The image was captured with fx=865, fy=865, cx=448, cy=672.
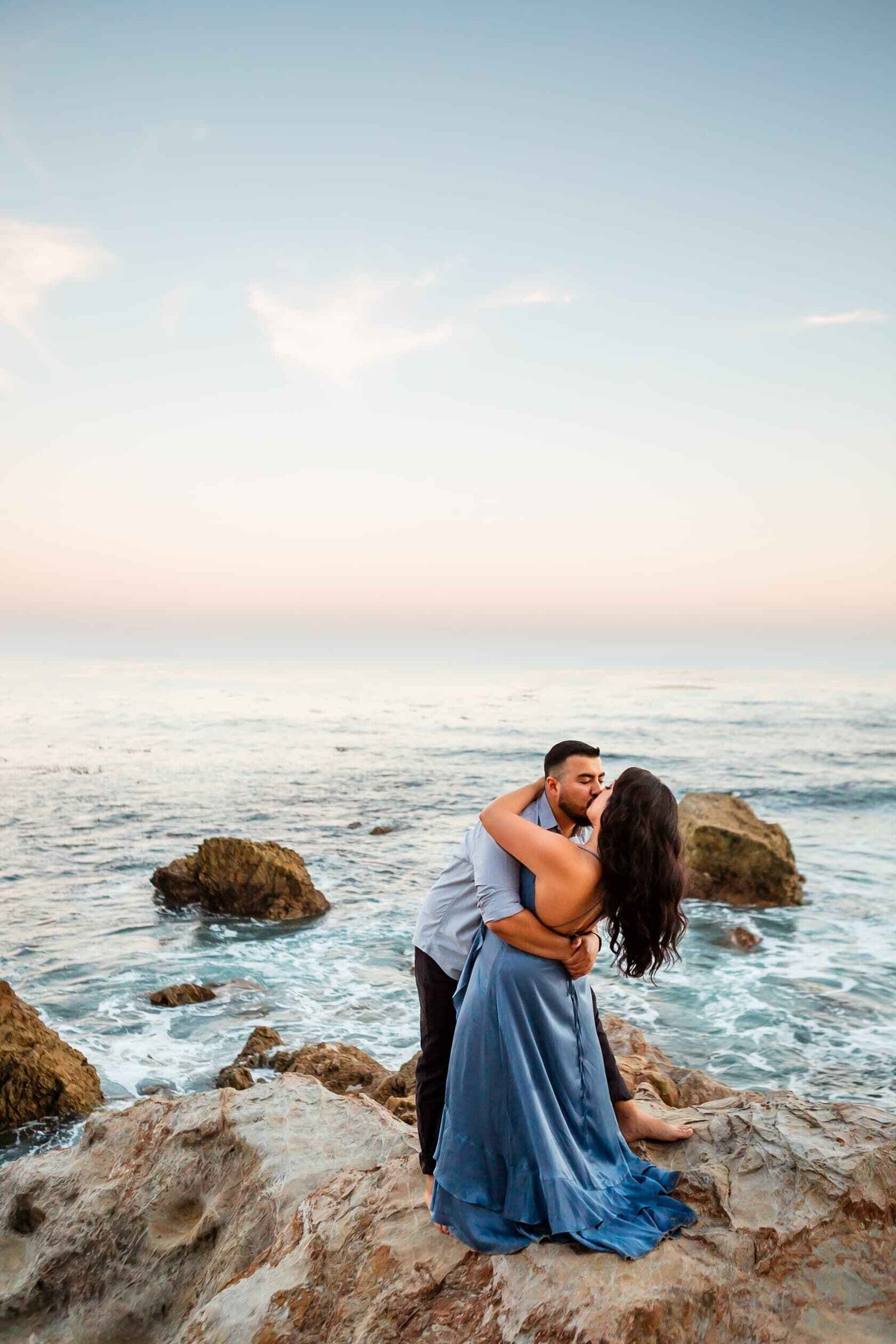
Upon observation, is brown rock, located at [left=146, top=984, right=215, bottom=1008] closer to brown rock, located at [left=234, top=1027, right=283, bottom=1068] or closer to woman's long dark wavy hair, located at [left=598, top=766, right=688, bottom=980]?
brown rock, located at [left=234, top=1027, right=283, bottom=1068]

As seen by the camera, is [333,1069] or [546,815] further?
[333,1069]

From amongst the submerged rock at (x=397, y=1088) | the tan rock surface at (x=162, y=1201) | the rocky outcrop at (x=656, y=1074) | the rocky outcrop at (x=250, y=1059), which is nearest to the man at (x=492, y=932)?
the tan rock surface at (x=162, y=1201)

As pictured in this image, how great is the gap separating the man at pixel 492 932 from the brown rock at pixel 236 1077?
418 cm

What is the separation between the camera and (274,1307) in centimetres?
316

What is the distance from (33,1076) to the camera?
6918 mm

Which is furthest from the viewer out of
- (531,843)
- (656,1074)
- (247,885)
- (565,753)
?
(247,885)

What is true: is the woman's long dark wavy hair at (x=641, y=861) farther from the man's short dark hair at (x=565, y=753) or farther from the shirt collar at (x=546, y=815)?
the shirt collar at (x=546, y=815)

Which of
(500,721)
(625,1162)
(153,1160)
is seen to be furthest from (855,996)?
(500,721)

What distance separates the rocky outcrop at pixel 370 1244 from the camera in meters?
2.93

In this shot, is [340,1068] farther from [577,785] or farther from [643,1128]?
[577,785]

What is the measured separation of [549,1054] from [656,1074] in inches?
129

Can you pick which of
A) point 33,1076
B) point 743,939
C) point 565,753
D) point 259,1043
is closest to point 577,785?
point 565,753

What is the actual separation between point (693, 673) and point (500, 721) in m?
49.6

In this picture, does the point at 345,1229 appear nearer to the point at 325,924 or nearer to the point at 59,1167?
the point at 59,1167
